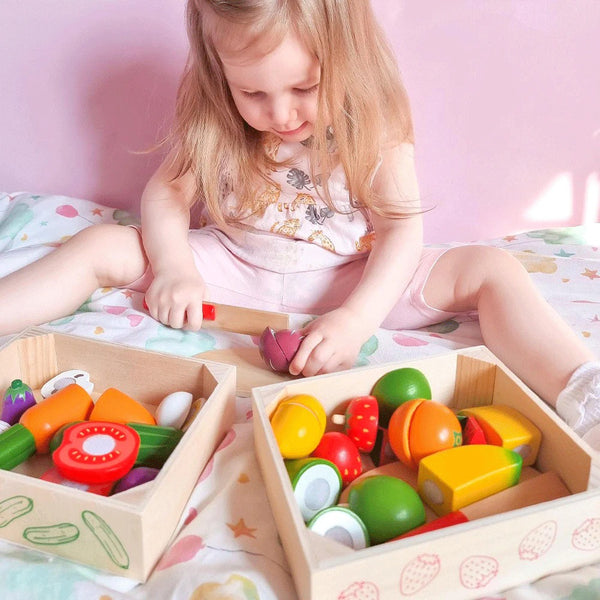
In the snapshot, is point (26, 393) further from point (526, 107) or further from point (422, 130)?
point (526, 107)

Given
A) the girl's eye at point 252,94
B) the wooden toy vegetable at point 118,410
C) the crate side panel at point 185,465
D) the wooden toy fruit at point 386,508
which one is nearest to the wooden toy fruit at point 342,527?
the wooden toy fruit at point 386,508

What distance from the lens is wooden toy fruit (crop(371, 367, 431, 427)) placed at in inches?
26.2

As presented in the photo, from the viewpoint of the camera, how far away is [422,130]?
3.77ft

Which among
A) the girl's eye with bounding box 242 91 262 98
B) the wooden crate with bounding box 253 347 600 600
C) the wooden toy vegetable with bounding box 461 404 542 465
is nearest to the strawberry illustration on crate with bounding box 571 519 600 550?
the wooden crate with bounding box 253 347 600 600

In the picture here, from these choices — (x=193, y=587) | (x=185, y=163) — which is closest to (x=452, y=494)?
(x=193, y=587)

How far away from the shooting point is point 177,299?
0.87 metres

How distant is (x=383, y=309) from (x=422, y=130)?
42 centimetres

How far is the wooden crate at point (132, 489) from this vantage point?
20.7 inches

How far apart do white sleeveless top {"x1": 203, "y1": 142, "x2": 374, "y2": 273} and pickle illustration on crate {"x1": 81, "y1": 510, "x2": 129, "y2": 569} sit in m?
0.51

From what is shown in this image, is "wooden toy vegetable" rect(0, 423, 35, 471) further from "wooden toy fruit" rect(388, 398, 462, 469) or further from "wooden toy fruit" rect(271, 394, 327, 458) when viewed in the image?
"wooden toy fruit" rect(388, 398, 462, 469)

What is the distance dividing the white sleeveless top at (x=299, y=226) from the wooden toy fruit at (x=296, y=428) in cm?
36

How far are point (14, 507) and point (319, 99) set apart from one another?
511 mm

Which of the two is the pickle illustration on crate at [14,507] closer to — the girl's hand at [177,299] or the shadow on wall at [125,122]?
the girl's hand at [177,299]

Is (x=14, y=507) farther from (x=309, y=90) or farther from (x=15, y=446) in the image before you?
(x=309, y=90)
